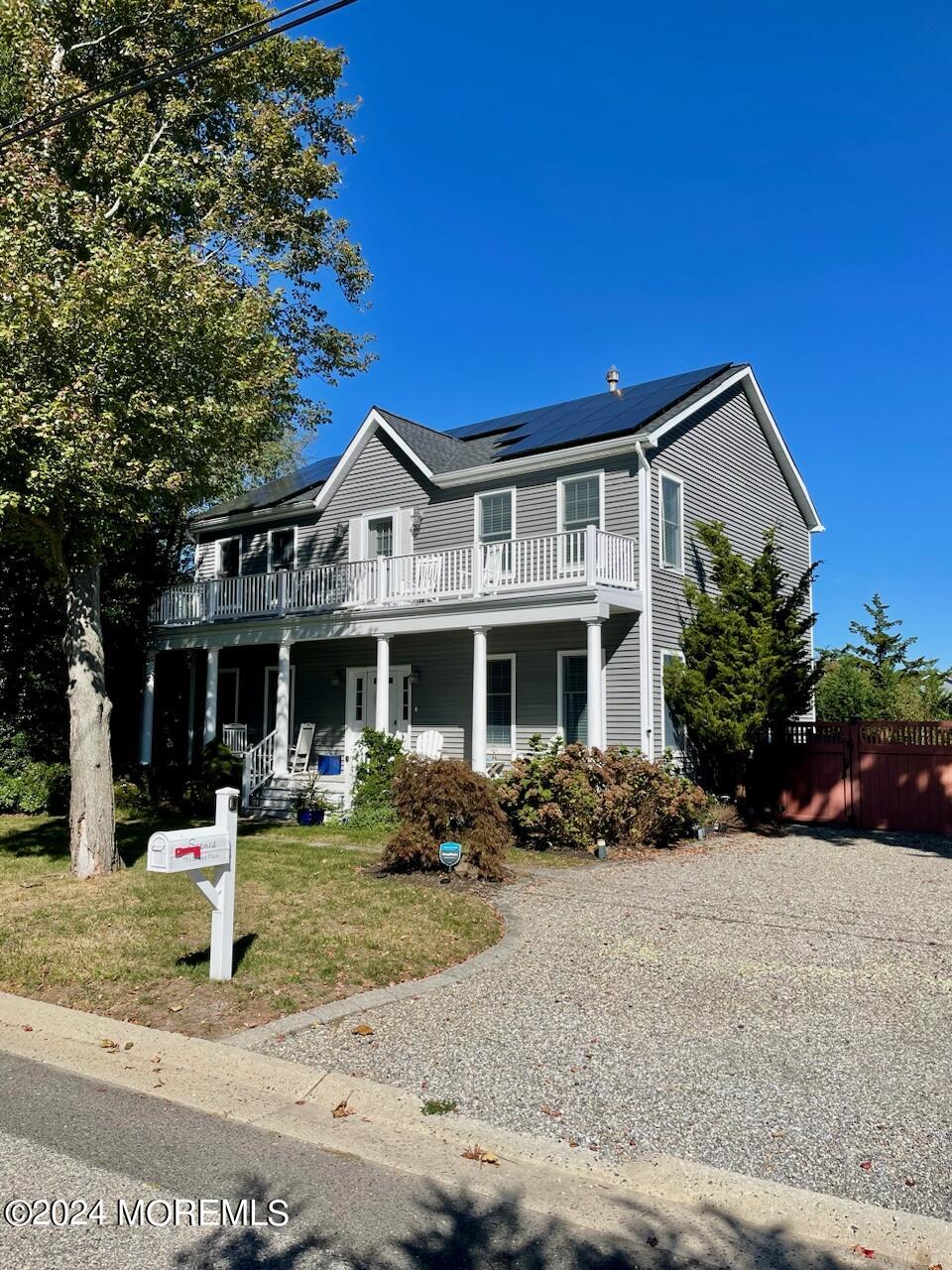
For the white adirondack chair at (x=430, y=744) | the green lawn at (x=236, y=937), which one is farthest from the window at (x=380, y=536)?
the green lawn at (x=236, y=937)

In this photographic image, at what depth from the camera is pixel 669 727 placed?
16703 millimetres

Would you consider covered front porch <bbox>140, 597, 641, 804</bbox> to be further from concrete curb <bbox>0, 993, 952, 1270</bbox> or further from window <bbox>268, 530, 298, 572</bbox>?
concrete curb <bbox>0, 993, 952, 1270</bbox>

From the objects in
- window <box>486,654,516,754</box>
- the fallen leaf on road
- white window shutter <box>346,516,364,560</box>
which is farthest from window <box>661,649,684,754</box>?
the fallen leaf on road

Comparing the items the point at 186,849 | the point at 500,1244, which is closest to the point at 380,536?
the point at 186,849

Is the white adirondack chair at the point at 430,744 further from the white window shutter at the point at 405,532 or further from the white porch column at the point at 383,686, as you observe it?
the white window shutter at the point at 405,532

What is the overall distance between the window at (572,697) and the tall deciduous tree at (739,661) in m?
1.60

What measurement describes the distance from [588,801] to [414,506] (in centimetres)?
954

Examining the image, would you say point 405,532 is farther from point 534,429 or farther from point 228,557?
point 228,557

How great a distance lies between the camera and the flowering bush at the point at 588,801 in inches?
511

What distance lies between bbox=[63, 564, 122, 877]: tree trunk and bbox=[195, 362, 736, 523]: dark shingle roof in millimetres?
9725

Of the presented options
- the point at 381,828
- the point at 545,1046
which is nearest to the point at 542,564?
the point at 381,828

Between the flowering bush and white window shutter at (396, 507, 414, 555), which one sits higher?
white window shutter at (396, 507, 414, 555)

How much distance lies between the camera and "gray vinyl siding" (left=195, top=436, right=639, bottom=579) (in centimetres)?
1694

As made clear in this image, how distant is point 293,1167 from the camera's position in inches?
148
